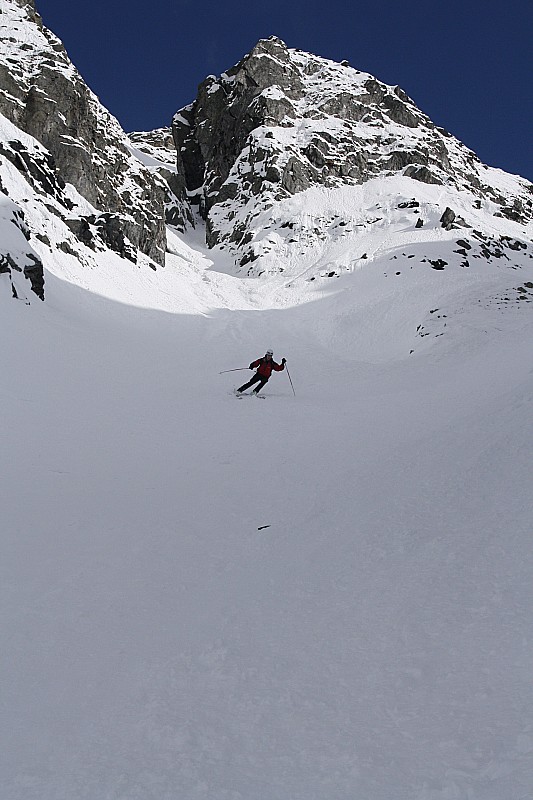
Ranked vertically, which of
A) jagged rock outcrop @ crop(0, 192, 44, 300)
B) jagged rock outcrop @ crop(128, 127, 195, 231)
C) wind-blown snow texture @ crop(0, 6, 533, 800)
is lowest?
wind-blown snow texture @ crop(0, 6, 533, 800)

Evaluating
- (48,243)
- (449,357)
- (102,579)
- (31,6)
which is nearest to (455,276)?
(449,357)

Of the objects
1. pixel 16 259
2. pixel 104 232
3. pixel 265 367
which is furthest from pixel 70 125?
Answer: pixel 265 367

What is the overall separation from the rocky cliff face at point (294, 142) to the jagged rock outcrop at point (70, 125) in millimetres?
11842

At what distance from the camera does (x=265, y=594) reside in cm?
407

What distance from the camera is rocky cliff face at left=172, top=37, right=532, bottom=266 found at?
62.0 meters

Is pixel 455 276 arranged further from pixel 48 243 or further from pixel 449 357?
pixel 48 243

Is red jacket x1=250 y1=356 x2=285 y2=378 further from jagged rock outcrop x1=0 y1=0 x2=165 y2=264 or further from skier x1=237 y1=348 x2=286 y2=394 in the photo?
jagged rock outcrop x1=0 y1=0 x2=165 y2=264

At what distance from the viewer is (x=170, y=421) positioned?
9.55 m

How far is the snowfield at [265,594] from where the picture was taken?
2389 millimetres

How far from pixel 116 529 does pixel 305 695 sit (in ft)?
9.78

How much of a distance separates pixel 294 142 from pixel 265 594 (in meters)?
72.2

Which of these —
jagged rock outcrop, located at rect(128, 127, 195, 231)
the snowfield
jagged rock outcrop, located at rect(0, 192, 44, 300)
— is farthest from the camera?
jagged rock outcrop, located at rect(128, 127, 195, 231)

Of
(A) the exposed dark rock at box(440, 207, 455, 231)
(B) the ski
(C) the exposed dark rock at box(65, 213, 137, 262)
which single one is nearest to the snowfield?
(B) the ski

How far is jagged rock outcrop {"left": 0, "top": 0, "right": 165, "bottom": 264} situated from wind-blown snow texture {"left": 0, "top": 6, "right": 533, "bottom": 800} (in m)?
34.4
